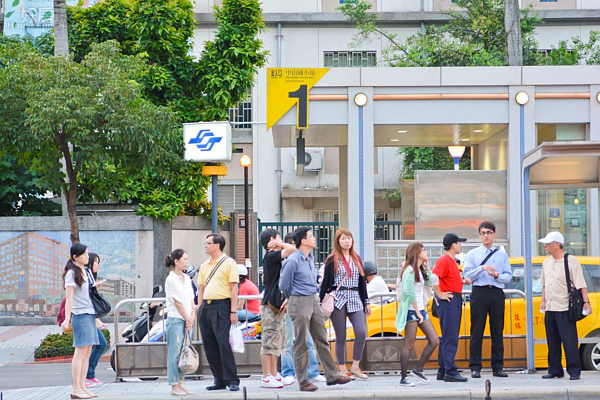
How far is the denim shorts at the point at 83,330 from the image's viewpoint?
8.74 meters

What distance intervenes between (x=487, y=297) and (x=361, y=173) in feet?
21.3

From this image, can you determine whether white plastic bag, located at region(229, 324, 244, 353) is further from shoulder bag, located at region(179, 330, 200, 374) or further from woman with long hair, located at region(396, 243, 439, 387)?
woman with long hair, located at region(396, 243, 439, 387)

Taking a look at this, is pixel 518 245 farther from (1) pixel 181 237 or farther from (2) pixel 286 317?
(1) pixel 181 237

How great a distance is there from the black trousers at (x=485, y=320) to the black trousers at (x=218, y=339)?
304 centimetres

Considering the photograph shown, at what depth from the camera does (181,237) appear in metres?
21.4

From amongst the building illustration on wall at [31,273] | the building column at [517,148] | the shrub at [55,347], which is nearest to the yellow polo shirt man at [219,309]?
the shrub at [55,347]

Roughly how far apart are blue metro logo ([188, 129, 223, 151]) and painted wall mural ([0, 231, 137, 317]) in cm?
751

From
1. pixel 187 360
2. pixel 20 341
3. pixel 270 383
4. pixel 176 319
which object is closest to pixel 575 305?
pixel 270 383

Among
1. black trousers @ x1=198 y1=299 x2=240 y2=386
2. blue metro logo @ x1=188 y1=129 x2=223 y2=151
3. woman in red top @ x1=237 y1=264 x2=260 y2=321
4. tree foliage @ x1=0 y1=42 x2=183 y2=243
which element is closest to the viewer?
black trousers @ x1=198 y1=299 x2=240 y2=386

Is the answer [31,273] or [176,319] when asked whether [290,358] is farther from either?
[31,273]

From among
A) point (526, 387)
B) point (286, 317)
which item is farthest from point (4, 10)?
point (526, 387)

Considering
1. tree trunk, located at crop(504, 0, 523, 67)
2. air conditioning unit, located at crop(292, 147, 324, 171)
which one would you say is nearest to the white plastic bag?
tree trunk, located at crop(504, 0, 523, 67)

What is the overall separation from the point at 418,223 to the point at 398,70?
10.6 ft

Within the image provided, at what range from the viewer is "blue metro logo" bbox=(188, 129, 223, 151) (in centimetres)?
1366
